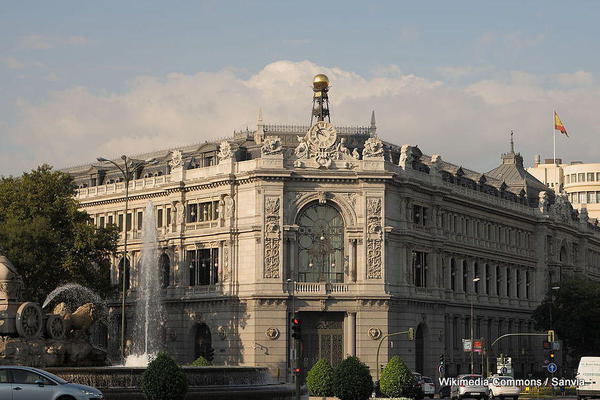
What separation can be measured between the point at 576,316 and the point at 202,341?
33535 mm

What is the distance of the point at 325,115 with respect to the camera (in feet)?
325

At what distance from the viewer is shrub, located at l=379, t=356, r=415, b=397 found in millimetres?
54125

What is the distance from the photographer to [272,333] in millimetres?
87688

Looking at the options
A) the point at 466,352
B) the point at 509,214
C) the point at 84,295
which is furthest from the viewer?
the point at 509,214

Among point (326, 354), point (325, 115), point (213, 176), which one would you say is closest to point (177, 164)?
point (213, 176)

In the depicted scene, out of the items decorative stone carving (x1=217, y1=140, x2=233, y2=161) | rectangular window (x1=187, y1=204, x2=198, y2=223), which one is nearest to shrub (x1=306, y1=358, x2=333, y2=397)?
decorative stone carving (x1=217, y1=140, x2=233, y2=161)

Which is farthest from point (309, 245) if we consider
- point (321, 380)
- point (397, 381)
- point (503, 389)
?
point (397, 381)

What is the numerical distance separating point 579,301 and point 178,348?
35.9 metres

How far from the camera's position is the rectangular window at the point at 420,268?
94.3 meters

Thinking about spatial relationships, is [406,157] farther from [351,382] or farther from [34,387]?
[34,387]

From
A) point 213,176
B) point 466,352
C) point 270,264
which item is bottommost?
point 466,352

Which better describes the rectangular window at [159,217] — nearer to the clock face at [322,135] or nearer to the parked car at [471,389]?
the clock face at [322,135]

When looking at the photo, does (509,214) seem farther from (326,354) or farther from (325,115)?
(326,354)

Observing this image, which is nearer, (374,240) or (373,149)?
(374,240)
